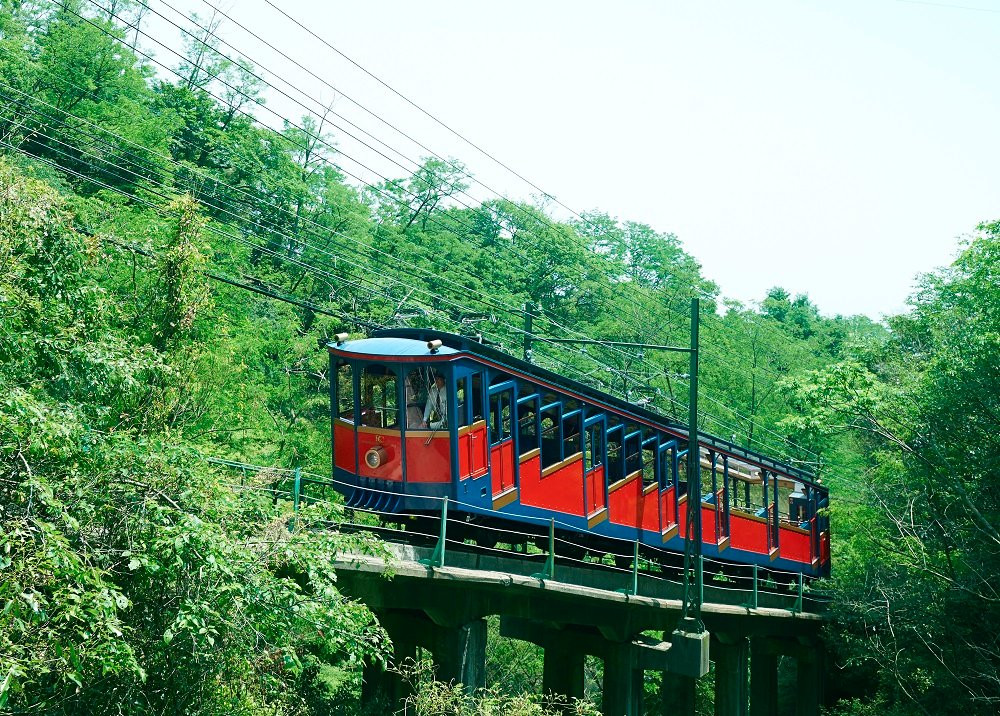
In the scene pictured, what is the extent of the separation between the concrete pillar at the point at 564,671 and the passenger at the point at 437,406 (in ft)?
21.5

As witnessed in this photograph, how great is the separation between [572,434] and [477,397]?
8.89ft

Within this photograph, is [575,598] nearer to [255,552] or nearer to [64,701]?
[255,552]

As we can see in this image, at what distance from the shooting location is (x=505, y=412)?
16328 millimetres

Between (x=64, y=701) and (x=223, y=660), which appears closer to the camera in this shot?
(x=64, y=701)

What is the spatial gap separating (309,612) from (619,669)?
9.77m

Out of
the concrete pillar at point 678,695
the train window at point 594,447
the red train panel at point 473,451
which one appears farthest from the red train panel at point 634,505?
the concrete pillar at point 678,695

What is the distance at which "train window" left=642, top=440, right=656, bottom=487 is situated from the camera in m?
19.8

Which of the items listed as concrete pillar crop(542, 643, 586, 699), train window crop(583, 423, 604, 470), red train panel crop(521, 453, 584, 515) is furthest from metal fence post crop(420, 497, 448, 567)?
concrete pillar crop(542, 643, 586, 699)

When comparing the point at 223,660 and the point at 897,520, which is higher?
the point at 897,520

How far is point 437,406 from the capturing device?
50.7 feet

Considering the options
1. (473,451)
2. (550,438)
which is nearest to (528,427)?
(550,438)

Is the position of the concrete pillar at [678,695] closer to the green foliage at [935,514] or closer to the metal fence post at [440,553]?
the green foliage at [935,514]

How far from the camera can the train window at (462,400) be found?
15406 mm

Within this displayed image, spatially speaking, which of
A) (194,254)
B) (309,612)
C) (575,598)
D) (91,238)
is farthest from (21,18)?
(309,612)
